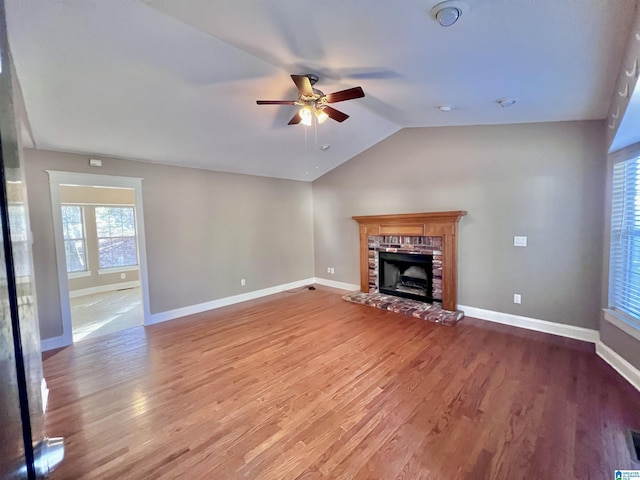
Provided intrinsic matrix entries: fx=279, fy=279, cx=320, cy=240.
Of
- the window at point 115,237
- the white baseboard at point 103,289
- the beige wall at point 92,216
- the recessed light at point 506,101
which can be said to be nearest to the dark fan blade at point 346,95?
the recessed light at point 506,101

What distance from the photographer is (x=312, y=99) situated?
2674 millimetres

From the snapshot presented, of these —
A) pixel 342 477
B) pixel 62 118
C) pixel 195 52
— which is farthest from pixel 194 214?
pixel 342 477

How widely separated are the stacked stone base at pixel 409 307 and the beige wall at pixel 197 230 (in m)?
1.85

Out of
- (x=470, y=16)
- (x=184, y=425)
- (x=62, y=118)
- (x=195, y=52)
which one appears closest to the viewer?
(x=470, y=16)

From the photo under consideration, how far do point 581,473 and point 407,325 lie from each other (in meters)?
2.30

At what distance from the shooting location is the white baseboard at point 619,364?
242 cm

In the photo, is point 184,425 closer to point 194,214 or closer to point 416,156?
point 194,214

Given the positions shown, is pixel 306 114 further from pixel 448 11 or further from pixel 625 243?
→ pixel 625 243

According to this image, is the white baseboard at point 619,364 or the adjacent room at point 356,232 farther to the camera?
the white baseboard at point 619,364

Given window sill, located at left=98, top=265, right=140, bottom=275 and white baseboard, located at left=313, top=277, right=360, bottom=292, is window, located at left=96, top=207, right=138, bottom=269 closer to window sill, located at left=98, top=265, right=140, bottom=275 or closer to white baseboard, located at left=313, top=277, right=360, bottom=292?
window sill, located at left=98, top=265, right=140, bottom=275

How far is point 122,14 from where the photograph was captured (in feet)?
5.99

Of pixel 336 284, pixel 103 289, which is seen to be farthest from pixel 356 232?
pixel 103 289

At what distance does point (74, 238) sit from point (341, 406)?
7080 mm

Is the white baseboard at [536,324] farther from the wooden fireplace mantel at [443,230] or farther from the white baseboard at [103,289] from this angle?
the white baseboard at [103,289]
